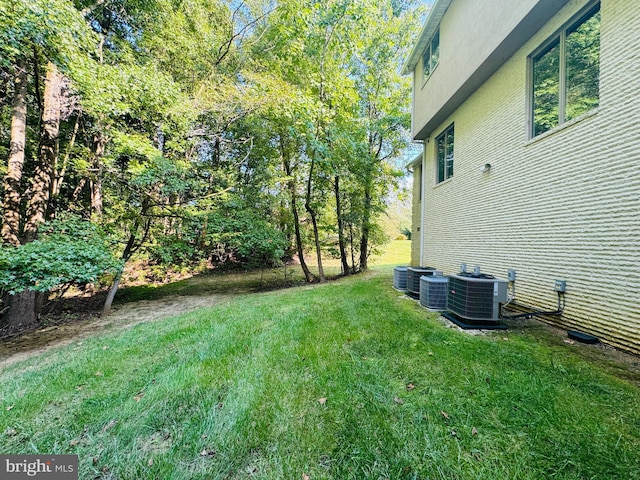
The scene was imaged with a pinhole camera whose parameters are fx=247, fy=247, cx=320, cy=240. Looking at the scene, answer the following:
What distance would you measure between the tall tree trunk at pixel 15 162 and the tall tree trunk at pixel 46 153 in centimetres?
27

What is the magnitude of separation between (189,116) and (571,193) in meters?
8.54

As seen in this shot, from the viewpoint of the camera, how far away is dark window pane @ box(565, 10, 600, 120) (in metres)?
3.31

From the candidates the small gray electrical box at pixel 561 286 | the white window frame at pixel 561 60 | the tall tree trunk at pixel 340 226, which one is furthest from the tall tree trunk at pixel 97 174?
the small gray electrical box at pixel 561 286

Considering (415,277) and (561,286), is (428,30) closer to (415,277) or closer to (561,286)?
(415,277)

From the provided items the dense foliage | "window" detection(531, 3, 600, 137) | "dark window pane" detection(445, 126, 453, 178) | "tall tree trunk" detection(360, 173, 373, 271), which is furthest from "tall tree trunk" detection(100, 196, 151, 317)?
"window" detection(531, 3, 600, 137)

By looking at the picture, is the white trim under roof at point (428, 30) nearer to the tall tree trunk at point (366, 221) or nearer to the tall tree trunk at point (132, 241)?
the tall tree trunk at point (366, 221)

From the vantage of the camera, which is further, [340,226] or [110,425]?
[340,226]

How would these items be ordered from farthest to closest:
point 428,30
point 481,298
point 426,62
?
point 426,62 → point 428,30 → point 481,298

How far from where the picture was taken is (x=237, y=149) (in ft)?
36.4

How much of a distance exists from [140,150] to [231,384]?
6355mm

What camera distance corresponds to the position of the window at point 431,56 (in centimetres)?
726

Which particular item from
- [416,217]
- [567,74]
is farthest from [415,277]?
[416,217]

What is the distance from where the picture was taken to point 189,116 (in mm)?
7004

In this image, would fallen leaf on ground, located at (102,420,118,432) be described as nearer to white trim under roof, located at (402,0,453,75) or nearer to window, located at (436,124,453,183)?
window, located at (436,124,453,183)
